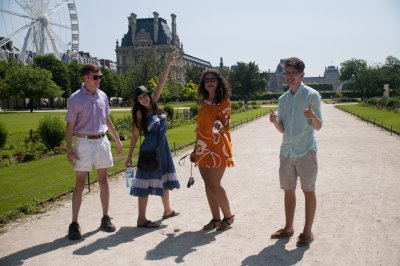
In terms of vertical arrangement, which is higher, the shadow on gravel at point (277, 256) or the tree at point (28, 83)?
the tree at point (28, 83)

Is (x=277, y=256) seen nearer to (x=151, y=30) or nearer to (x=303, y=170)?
(x=303, y=170)

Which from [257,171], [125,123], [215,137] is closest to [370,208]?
[215,137]

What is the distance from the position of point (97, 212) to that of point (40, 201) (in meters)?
1.26

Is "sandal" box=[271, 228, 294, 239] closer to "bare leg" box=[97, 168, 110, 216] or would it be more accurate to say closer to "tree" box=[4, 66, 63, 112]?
"bare leg" box=[97, 168, 110, 216]

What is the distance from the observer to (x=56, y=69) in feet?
230

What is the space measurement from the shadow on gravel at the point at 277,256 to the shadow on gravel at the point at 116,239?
5.32ft

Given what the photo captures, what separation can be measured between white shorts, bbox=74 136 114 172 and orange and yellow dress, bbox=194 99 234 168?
1.21m

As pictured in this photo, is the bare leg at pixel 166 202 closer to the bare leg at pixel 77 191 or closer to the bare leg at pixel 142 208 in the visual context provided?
the bare leg at pixel 142 208

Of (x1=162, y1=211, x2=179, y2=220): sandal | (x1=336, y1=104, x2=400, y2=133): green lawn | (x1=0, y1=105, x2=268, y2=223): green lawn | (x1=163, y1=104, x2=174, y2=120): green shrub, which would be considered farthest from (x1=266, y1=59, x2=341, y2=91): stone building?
(x1=162, y1=211, x2=179, y2=220): sandal

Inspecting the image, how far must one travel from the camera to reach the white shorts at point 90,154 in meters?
5.58

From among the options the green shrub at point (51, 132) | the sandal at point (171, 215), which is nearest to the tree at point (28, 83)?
the green shrub at point (51, 132)

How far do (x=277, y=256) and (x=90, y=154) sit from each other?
8.56 feet

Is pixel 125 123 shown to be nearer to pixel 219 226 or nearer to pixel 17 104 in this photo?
pixel 219 226

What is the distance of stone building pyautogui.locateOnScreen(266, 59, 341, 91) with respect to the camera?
162125mm
